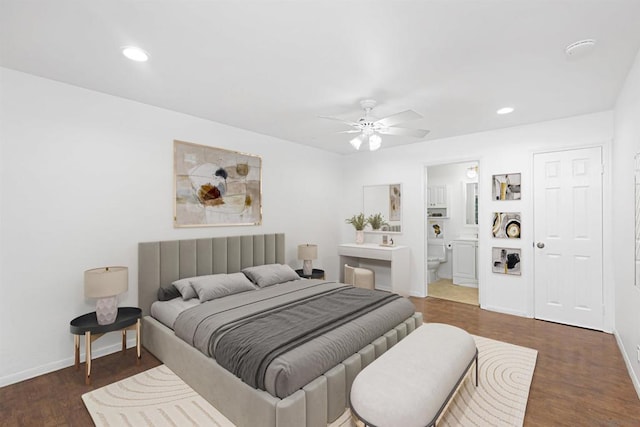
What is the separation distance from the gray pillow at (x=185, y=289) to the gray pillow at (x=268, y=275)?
2.59 ft

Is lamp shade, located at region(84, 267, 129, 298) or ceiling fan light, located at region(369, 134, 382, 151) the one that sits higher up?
ceiling fan light, located at region(369, 134, 382, 151)

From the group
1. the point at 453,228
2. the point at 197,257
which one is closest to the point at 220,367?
the point at 197,257

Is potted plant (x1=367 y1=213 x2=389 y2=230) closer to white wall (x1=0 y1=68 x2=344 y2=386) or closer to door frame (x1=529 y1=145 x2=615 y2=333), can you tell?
door frame (x1=529 y1=145 x2=615 y2=333)

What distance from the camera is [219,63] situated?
8.05 ft

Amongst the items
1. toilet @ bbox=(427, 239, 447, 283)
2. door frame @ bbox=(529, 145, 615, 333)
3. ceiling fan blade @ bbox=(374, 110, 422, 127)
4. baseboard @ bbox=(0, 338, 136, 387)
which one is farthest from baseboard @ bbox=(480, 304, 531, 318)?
baseboard @ bbox=(0, 338, 136, 387)

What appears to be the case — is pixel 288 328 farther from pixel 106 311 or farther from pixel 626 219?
pixel 626 219

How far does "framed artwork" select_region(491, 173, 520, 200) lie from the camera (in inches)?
165

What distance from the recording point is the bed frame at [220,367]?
1.82 metres

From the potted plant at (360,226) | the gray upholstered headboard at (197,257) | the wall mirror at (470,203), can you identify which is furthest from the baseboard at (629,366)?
the gray upholstered headboard at (197,257)

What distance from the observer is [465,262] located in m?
5.98

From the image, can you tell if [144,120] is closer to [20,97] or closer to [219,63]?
[20,97]

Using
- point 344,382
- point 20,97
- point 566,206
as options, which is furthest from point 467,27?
point 20,97

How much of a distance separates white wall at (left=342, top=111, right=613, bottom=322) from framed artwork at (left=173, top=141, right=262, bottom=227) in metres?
2.38

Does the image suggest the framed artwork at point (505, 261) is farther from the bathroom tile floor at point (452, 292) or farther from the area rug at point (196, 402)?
the area rug at point (196, 402)
